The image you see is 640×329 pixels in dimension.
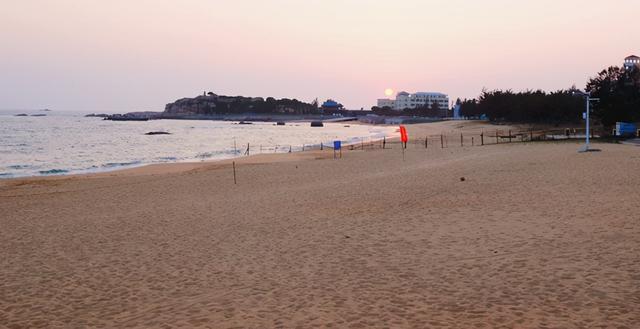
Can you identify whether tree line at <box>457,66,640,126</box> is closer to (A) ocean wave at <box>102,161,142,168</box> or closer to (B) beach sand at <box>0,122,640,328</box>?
(B) beach sand at <box>0,122,640,328</box>

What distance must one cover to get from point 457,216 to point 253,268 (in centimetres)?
627

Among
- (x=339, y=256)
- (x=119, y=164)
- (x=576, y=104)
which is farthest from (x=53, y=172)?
(x=576, y=104)

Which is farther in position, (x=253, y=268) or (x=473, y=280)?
(x=253, y=268)

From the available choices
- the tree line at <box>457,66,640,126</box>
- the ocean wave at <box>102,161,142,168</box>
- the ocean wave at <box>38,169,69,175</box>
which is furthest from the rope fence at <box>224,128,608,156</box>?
the ocean wave at <box>38,169,69,175</box>

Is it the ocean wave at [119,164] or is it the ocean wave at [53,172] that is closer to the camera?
the ocean wave at [53,172]

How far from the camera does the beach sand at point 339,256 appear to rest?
6.86 m

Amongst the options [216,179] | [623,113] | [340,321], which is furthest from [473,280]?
[623,113]

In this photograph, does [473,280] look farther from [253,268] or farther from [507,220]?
[507,220]

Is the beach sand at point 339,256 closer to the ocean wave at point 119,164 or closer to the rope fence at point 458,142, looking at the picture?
the ocean wave at point 119,164

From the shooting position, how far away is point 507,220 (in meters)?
12.5

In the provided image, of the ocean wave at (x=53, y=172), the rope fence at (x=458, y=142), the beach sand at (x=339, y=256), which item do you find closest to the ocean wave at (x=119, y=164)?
the ocean wave at (x=53, y=172)

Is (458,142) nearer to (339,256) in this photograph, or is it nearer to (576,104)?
(576,104)

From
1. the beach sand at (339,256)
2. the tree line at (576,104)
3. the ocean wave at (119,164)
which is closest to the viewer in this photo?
the beach sand at (339,256)

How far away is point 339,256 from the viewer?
10.1 m
